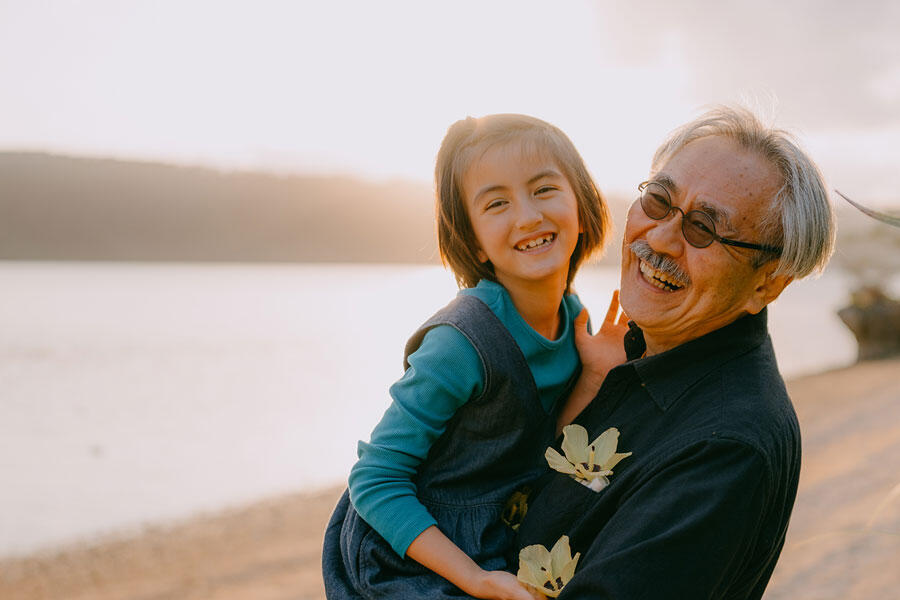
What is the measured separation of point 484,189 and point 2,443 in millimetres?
13034

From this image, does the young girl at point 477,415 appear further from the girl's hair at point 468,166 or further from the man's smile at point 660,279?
the man's smile at point 660,279

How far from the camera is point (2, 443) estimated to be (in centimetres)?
1270

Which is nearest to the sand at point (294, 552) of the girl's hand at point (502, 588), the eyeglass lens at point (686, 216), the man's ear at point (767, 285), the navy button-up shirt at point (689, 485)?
the man's ear at point (767, 285)

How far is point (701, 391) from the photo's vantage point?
178cm

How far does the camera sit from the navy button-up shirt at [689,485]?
1.50 m

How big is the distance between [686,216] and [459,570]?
3.52 ft

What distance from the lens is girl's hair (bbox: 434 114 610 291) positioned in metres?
2.53

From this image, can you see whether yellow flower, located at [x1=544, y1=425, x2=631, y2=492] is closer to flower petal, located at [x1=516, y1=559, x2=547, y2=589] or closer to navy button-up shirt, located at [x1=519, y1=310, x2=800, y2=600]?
navy button-up shirt, located at [x1=519, y1=310, x2=800, y2=600]

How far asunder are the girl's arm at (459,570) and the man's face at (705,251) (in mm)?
763

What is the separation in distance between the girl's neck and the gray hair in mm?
767

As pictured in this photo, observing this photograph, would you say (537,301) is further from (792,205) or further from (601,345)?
(792,205)

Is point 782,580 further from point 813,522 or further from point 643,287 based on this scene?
point 643,287

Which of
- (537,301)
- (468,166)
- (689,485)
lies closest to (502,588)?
(689,485)

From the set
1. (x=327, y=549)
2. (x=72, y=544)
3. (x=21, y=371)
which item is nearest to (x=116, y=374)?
(x=21, y=371)
